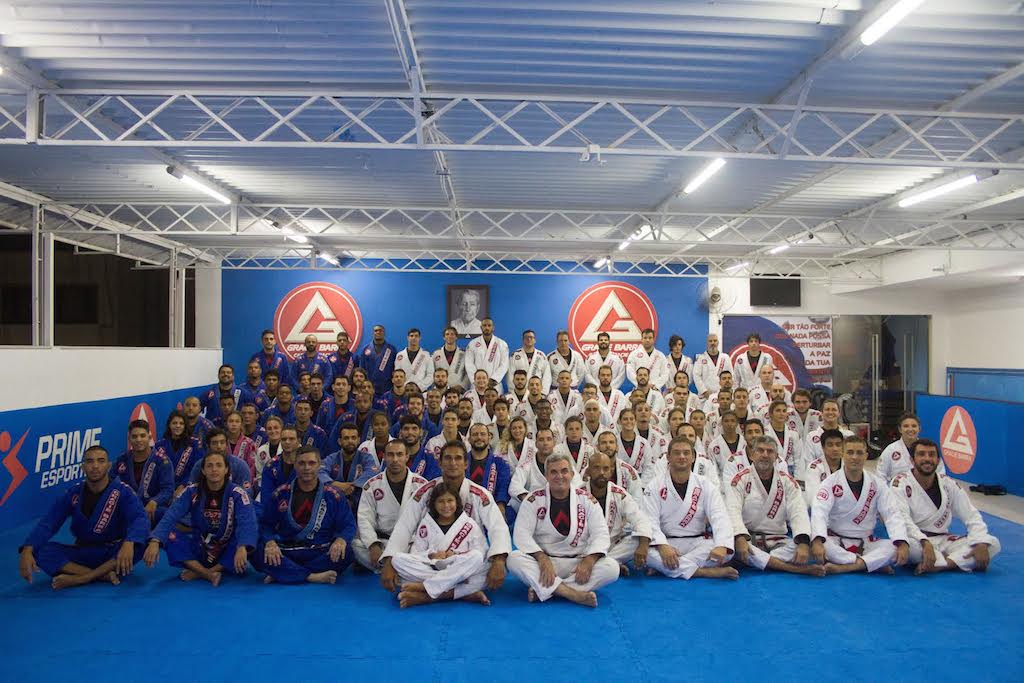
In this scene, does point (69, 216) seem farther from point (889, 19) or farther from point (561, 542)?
point (889, 19)

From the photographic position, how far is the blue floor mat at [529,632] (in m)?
3.49

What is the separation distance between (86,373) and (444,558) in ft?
18.4

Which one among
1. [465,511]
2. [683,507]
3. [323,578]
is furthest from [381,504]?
[683,507]

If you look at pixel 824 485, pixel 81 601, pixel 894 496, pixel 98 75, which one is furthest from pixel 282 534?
pixel 894 496

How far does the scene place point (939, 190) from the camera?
7855 millimetres

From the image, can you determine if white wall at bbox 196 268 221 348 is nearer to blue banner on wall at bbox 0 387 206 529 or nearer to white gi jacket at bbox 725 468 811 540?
blue banner on wall at bbox 0 387 206 529

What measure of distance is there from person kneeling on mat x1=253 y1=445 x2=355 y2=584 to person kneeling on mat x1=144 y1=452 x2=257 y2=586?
16 centimetres

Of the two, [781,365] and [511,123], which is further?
[781,365]

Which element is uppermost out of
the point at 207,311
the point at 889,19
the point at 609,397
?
the point at 889,19

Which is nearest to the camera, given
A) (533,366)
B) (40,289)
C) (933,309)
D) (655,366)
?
(40,289)

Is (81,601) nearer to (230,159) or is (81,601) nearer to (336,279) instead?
(230,159)

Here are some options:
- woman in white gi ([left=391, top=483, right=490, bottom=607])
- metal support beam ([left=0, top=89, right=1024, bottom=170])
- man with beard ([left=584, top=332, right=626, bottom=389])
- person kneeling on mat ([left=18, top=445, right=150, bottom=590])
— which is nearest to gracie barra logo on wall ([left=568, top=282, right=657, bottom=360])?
man with beard ([left=584, top=332, right=626, bottom=389])

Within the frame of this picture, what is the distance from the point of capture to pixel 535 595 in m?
4.43

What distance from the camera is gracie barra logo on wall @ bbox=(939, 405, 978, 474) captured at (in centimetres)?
884
